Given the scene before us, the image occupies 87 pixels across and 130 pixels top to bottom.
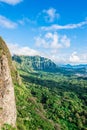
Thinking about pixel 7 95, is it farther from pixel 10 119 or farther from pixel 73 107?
pixel 73 107

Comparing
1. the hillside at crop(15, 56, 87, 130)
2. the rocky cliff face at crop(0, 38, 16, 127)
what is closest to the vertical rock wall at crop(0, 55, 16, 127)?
the rocky cliff face at crop(0, 38, 16, 127)

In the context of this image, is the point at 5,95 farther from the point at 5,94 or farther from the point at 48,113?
the point at 48,113

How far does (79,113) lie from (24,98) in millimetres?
42905

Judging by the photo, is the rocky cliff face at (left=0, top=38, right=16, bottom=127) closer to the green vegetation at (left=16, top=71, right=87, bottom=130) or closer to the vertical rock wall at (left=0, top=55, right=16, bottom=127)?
the vertical rock wall at (left=0, top=55, right=16, bottom=127)

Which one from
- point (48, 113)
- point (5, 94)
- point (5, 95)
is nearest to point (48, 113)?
point (48, 113)

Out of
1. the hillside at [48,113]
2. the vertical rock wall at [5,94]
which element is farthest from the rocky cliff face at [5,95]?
the hillside at [48,113]

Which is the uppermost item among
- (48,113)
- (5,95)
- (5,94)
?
(5,94)

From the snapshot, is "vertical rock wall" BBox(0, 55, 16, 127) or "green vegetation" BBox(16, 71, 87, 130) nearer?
"vertical rock wall" BBox(0, 55, 16, 127)

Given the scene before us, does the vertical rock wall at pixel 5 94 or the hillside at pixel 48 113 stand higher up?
the vertical rock wall at pixel 5 94

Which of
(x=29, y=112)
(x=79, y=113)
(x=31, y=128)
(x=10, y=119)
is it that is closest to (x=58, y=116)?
(x=79, y=113)

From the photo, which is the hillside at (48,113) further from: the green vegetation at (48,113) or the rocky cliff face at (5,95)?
the rocky cliff face at (5,95)

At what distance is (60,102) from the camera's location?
191500mm

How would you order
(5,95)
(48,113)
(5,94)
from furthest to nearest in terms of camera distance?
(48,113)
(5,95)
(5,94)

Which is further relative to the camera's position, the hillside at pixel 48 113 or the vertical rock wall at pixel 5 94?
the hillside at pixel 48 113
